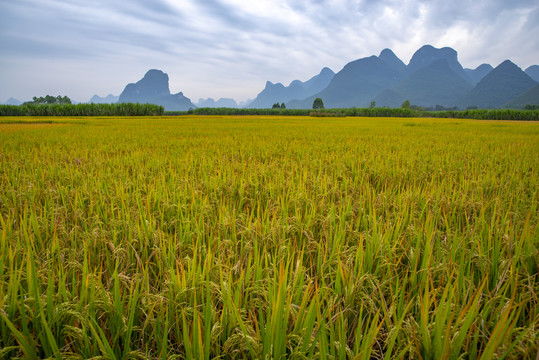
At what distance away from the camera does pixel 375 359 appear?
3.57 ft

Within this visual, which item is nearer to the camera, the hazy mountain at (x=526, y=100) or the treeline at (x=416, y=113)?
the treeline at (x=416, y=113)

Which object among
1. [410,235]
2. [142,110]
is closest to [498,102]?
[142,110]

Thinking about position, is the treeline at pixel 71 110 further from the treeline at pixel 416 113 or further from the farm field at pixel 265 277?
the farm field at pixel 265 277

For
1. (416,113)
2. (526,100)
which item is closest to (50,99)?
(416,113)

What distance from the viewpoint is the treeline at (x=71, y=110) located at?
38688 mm

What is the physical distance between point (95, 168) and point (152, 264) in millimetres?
2900

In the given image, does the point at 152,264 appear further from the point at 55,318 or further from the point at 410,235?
the point at 410,235

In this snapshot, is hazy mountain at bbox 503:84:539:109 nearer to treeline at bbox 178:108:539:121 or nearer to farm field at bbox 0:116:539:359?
treeline at bbox 178:108:539:121

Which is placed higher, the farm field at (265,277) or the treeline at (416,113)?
the treeline at (416,113)

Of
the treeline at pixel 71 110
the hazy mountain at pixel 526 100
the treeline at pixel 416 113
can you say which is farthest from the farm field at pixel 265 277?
the hazy mountain at pixel 526 100

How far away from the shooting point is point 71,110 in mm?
40625

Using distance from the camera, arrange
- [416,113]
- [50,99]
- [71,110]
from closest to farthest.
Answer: [71,110] < [416,113] < [50,99]

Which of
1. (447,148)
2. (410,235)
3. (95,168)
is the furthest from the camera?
(447,148)

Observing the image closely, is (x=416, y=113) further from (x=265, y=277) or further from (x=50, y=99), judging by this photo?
(x=50, y=99)
